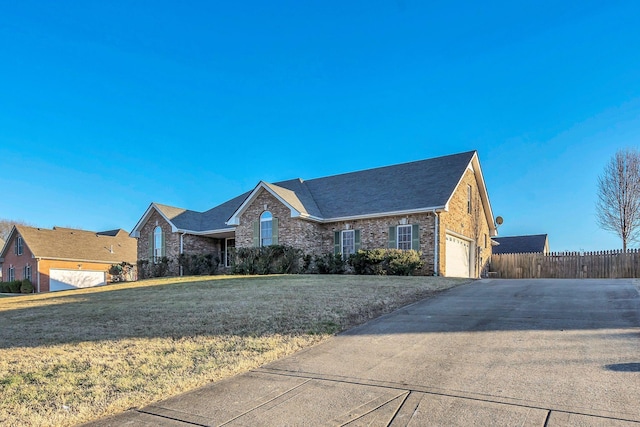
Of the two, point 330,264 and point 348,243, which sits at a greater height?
point 348,243

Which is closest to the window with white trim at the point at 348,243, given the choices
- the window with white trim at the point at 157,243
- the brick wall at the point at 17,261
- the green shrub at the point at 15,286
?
the window with white trim at the point at 157,243

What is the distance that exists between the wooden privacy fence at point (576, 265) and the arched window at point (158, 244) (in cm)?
2206

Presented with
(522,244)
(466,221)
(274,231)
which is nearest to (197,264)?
(274,231)

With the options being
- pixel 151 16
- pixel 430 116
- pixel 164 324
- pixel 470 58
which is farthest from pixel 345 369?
pixel 430 116

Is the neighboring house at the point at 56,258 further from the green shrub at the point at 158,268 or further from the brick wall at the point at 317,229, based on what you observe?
the brick wall at the point at 317,229

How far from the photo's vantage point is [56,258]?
34.5 metres

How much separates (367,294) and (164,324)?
17.0ft

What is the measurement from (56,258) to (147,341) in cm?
3413

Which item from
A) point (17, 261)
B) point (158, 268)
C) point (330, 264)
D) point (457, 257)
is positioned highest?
Result: point (457, 257)

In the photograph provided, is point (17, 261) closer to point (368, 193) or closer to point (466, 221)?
point (368, 193)

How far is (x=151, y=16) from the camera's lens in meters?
17.4

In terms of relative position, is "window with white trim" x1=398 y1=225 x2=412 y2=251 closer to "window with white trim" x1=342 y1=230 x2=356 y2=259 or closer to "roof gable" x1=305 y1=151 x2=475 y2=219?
"roof gable" x1=305 y1=151 x2=475 y2=219

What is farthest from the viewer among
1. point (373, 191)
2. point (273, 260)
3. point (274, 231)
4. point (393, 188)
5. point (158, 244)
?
point (158, 244)

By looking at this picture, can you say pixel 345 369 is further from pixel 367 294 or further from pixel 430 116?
pixel 430 116
